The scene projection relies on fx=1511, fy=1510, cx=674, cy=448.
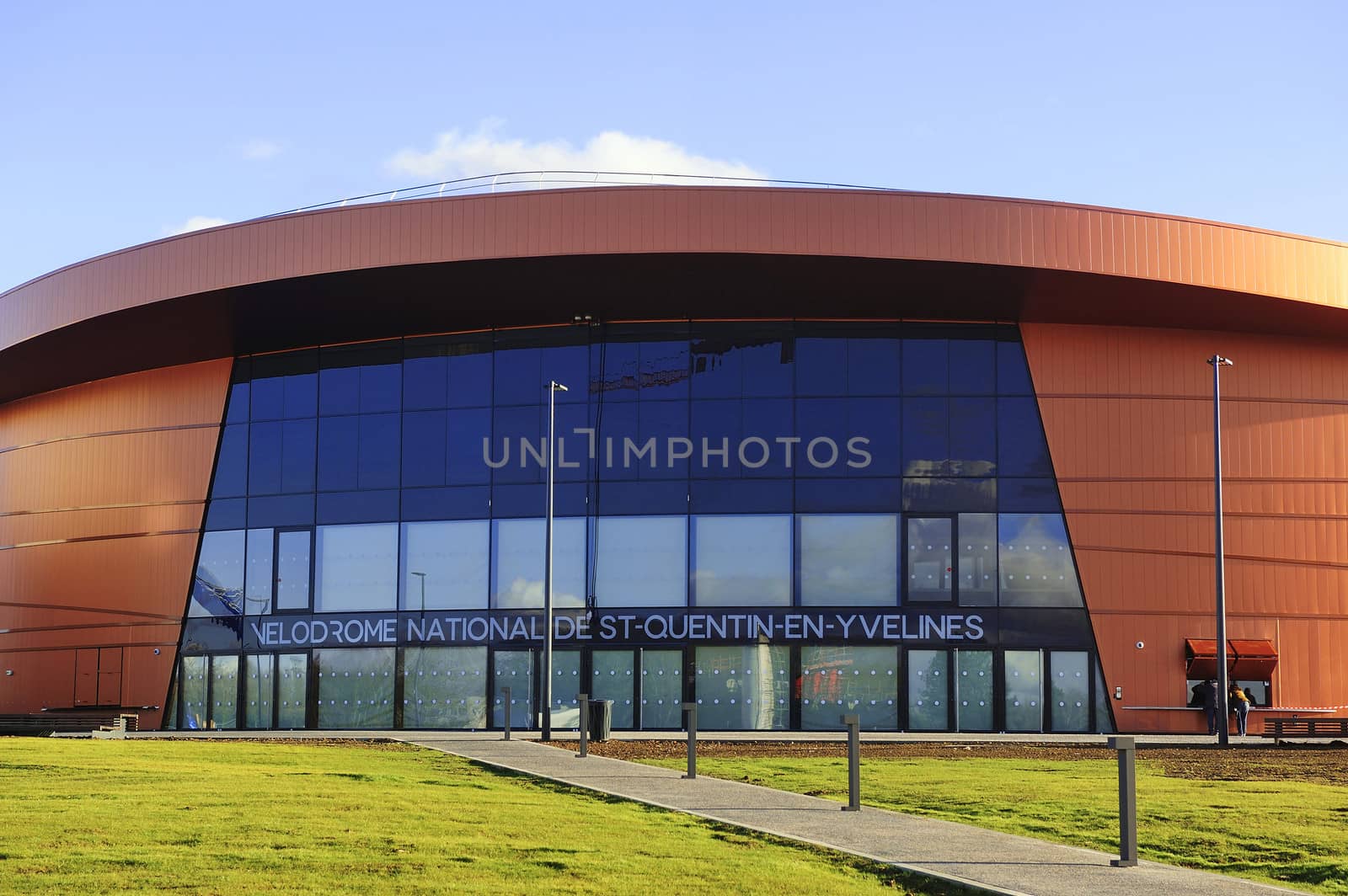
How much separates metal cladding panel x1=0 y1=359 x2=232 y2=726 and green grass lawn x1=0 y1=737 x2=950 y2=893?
23475 mm

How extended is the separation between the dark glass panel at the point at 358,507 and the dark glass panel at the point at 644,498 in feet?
19.0

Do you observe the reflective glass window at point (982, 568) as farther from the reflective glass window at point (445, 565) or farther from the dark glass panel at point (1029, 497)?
the reflective glass window at point (445, 565)

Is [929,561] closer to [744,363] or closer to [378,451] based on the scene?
[744,363]

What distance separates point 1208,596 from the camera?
37750 millimetres

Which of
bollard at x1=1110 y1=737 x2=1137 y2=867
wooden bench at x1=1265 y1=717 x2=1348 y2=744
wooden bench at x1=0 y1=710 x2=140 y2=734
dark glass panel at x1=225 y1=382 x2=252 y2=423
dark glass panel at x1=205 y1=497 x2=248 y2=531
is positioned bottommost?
wooden bench at x1=0 y1=710 x2=140 y2=734

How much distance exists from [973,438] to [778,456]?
4986mm

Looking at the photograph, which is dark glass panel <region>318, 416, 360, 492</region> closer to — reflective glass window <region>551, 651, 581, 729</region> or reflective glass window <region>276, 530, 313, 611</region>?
reflective glass window <region>276, 530, 313, 611</region>

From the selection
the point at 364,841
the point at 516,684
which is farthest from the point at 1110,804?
the point at 516,684

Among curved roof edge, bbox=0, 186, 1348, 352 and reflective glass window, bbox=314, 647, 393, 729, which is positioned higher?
curved roof edge, bbox=0, 186, 1348, 352

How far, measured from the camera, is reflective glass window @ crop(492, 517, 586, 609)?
129ft

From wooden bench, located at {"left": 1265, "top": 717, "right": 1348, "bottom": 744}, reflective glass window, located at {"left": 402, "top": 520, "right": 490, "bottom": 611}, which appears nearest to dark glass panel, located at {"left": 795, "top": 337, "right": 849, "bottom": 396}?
reflective glass window, located at {"left": 402, "top": 520, "right": 490, "bottom": 611}

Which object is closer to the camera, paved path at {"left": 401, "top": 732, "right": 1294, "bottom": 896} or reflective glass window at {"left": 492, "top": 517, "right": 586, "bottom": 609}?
paved path at {"left": 401, "top": 732, "right": 1294, "bottom": 896}

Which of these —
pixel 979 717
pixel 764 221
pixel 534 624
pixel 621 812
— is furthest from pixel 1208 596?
pixel 621 812

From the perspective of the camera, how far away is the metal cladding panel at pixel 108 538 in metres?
42.6
